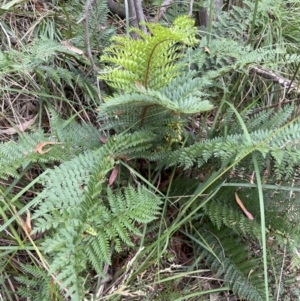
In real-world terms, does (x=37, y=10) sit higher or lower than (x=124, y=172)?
higher

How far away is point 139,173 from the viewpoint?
1434 mm

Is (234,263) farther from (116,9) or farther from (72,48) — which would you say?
(116,9)

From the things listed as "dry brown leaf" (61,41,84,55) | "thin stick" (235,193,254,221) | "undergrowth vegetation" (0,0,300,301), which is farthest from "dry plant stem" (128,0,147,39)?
"thin stick" (235,193,254,221)

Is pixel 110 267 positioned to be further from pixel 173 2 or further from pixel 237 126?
pixel 173 2

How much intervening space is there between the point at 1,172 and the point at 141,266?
469 mm

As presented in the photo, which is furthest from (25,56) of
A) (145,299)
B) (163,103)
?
(145,299)

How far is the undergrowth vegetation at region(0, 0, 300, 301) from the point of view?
1.12 metres

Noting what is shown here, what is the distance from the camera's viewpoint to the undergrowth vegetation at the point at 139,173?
1.12 metres

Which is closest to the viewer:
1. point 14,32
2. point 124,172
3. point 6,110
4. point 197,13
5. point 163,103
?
point 163,103

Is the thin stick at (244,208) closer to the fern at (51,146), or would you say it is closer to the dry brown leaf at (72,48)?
the fern at (51,146)

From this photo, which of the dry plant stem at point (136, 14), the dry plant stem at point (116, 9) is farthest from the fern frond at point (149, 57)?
the dry plant stem at point (116, 9)

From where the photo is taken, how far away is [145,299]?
124 cm

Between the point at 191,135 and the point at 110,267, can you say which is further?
the point at 191,135

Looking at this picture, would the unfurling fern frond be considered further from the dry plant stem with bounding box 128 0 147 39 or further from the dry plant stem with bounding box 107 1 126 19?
the dry plant stem with bounding box 107 1 126 19
